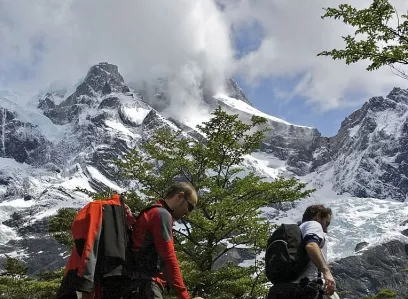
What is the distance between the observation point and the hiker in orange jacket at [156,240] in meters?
4.25

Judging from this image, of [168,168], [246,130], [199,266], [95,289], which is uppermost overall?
[246,130]

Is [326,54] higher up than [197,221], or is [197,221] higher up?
[326,54]

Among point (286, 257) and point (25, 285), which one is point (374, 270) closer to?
point (25, 285)

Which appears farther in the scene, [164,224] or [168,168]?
[168,168]

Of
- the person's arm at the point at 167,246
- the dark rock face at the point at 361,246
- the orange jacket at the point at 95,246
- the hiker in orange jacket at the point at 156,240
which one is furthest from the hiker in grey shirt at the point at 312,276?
the dark rock face at the point at 361,246

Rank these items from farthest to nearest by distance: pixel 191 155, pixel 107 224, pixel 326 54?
pixel 191 155
pixel 326 54
pixel 107 224

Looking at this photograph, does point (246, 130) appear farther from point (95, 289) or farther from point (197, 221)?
point (95, 289)

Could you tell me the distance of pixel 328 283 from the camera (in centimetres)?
438

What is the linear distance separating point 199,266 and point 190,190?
994 cm

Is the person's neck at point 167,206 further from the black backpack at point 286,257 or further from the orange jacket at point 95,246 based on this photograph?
the black backpack at point 286,257

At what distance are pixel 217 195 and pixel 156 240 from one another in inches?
390

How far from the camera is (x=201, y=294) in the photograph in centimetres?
1332

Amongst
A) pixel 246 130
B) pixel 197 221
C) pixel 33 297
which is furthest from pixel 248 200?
pixel 33 297

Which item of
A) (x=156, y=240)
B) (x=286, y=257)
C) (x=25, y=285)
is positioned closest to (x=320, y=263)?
(x=286, y=257)
